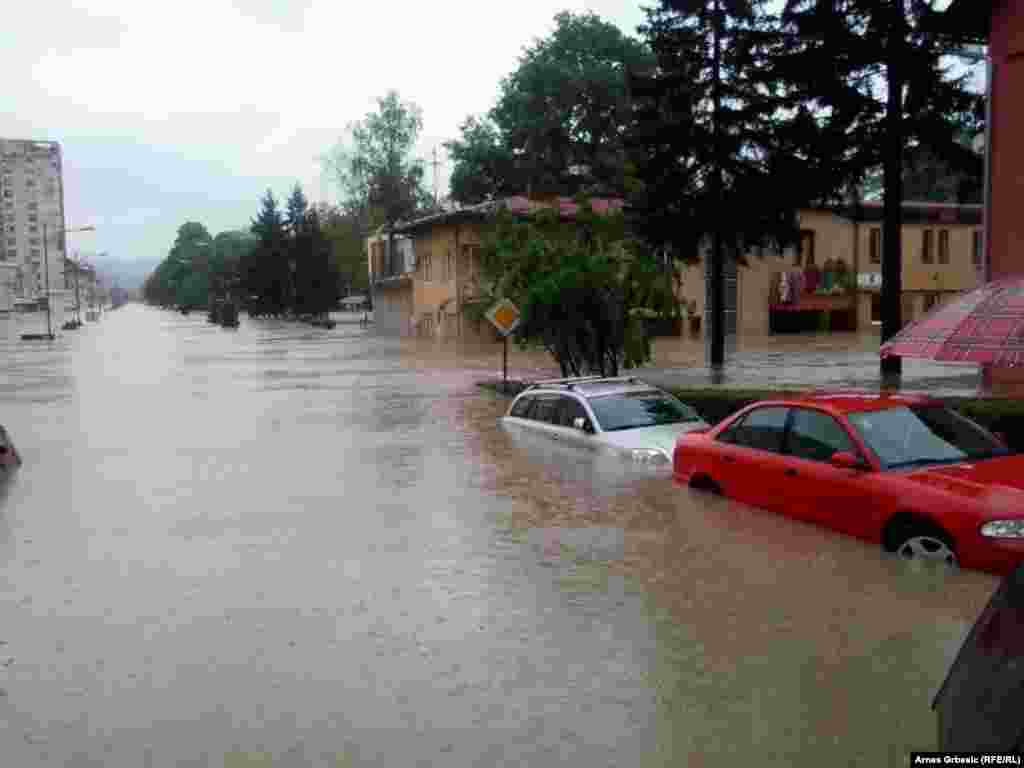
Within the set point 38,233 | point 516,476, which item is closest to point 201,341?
point 516,476

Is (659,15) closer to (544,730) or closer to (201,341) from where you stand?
(544,730)

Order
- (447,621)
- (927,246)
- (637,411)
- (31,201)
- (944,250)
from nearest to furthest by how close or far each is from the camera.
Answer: (447,621)
(637,411)
(927,246)
(944,250)
(31,201)

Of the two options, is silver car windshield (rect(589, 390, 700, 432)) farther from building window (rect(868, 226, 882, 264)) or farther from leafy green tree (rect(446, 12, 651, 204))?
leafy green tree (rect(446, 12, 651, 204))

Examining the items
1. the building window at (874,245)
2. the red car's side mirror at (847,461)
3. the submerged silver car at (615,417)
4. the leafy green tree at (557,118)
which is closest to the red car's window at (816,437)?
the red car's side mirror at (847,461)

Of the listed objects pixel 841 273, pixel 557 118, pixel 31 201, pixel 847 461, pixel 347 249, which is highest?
pixel 31 201

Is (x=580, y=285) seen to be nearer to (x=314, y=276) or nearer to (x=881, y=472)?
(x=881, y=472)

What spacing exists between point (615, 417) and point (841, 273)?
42843 mm

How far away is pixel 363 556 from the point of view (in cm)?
940

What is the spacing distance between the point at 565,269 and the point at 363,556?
1468cm

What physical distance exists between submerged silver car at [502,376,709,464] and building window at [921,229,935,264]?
44090mm

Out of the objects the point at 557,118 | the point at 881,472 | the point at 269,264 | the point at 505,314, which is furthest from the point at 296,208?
the point at 881,472

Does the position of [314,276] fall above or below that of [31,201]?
below

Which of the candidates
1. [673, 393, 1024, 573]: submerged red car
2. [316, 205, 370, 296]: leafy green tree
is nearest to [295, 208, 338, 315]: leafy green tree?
[316, 205, 370, 296]: leafy green tree

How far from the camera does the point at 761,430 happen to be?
1066cm
